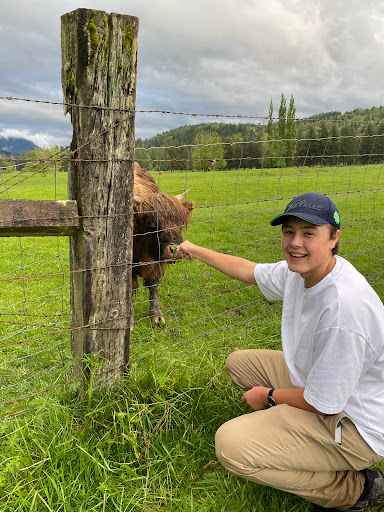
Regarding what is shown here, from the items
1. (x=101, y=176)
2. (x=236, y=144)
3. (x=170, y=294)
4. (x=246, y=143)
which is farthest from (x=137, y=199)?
(x=236, y=144)

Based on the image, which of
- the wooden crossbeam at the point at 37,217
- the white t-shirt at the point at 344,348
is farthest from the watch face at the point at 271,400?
the wooden crossbeam at the point at 37,217

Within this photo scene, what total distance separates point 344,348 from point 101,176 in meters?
1.74

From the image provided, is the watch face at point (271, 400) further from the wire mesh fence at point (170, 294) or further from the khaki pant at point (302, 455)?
the wire mesh fence at point (170, 294)

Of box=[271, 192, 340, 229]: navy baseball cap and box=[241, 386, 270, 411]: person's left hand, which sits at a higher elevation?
box=[271, 192, 340, 229]: navy baseball cap

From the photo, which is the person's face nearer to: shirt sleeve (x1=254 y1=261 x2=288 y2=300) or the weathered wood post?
shirt sleeve (x1=254 y1=261 x2=288 y2=300)

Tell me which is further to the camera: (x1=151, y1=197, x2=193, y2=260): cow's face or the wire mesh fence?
(x1=151, y1=197, x2=193, y2=260): cow's face

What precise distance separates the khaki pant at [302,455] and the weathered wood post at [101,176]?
41.1 inches

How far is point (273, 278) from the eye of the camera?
281 centimetres

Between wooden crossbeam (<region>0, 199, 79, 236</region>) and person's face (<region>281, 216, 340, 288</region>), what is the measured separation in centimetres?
131

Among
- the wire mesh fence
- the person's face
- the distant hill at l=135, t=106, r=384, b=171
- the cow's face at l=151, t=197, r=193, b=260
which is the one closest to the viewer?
the person's face

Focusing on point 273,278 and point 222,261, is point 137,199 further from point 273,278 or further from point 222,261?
point 273,278

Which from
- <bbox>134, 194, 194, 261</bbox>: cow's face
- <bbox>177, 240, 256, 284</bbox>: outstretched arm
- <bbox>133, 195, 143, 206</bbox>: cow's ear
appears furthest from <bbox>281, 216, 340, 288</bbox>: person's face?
<bbox>134, 194, 194, 261</bbox>: cow's face

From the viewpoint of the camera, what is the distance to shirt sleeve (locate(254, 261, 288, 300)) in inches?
110

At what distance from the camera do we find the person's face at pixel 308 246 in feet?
7.13
